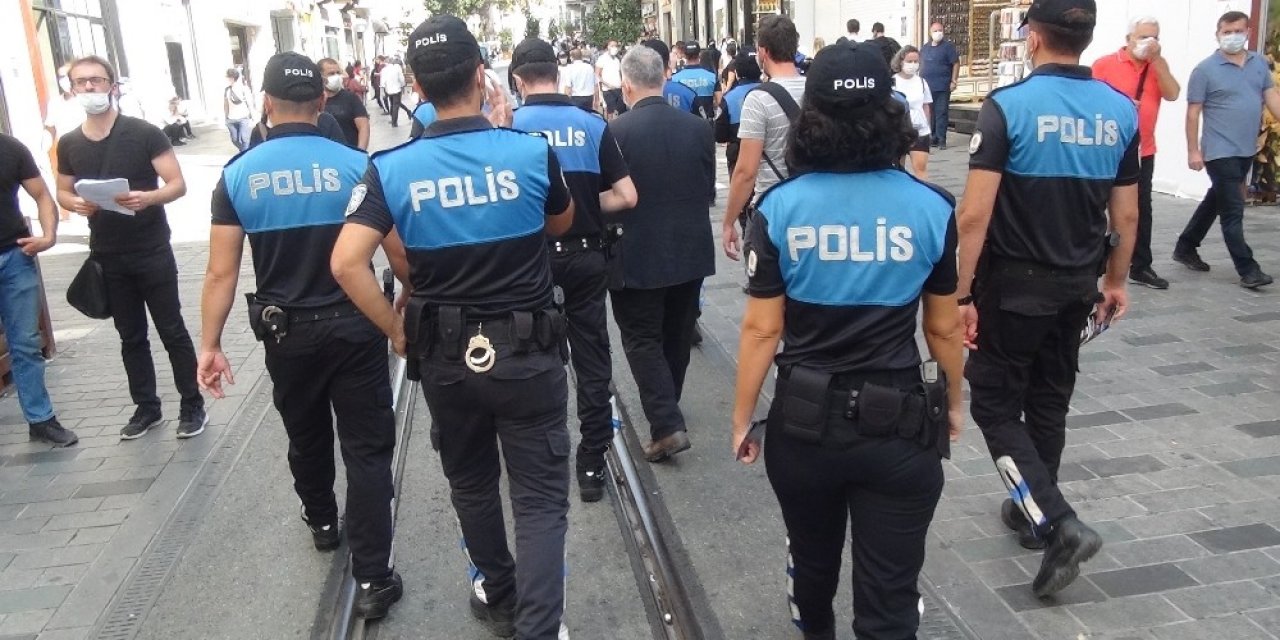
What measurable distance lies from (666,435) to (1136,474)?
2133 mm

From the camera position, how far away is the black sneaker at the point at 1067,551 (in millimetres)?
3561

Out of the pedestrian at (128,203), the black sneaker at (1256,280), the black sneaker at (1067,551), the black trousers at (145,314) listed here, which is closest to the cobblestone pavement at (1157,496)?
the black sneaker at (1067,551)

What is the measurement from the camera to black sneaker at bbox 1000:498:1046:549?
13.5 ft

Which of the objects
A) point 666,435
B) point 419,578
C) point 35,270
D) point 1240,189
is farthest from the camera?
point 1240,189

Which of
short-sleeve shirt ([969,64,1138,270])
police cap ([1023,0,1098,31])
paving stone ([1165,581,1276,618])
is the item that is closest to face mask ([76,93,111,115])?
short-sleeve shirt ([969,64,1138,270])

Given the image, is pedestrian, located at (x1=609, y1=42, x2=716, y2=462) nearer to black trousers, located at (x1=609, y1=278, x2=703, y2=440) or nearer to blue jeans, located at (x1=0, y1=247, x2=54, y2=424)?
black trousers, located at (x1=609, y1=278, x2=703, y2=440)

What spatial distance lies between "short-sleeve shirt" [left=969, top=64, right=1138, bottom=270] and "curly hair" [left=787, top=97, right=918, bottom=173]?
3.23ft

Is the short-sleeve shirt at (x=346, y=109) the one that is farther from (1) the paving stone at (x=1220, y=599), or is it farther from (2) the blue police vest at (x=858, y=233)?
(1) the paving stone at (x=1220, y=599)

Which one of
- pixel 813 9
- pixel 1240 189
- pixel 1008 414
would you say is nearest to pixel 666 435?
pixel 1008 414

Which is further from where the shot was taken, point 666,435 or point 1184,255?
point 1184,255

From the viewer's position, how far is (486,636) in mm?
3768

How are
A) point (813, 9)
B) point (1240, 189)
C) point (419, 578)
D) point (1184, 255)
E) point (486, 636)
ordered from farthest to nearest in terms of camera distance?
point (813, 9), point (1184, 255), point (1240, 189), point (419, 578), point (486, 636)

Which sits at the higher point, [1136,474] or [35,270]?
[35,270]

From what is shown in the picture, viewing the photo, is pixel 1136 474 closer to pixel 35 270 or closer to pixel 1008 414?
pixel 1008 414
